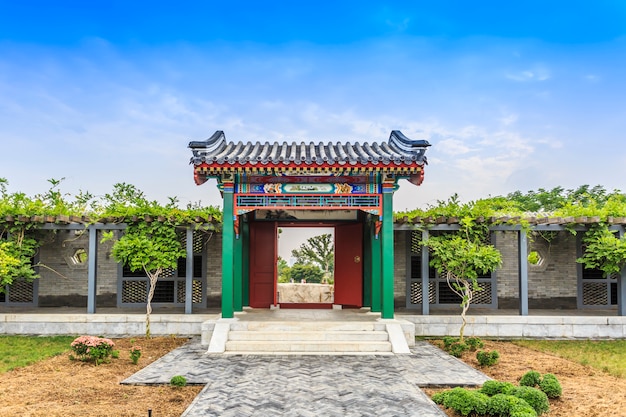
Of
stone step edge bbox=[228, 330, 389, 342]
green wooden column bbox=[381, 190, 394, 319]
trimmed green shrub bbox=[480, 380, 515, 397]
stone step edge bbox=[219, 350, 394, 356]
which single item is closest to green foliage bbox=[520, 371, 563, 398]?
trimmed green shrub bbox=[480, 380, 515, 397]

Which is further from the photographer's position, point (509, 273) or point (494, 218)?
point (509, 273)

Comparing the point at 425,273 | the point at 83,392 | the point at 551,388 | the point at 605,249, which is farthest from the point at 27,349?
the point at 605,249

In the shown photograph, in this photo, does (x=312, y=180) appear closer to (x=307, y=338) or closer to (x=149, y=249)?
(x=307, y=338)

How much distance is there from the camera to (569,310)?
40.8 feet

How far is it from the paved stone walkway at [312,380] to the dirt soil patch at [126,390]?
319 mm

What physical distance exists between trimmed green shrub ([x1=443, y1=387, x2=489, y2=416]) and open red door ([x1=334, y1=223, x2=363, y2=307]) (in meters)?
6.51

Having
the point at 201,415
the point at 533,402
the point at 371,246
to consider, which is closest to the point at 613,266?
the point at 371,246

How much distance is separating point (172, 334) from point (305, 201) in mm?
4140

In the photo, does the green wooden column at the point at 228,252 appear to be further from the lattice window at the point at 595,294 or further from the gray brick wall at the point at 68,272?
the lattice window at the point at 595,294

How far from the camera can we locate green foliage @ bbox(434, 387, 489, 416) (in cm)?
516

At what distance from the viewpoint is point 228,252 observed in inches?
384

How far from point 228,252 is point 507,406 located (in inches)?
239

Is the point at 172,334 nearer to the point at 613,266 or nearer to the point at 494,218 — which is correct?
the point at 494,218

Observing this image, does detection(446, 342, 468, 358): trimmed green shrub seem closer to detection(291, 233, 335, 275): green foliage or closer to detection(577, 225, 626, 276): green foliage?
detection(577, 225, 626, 276): green foliage
